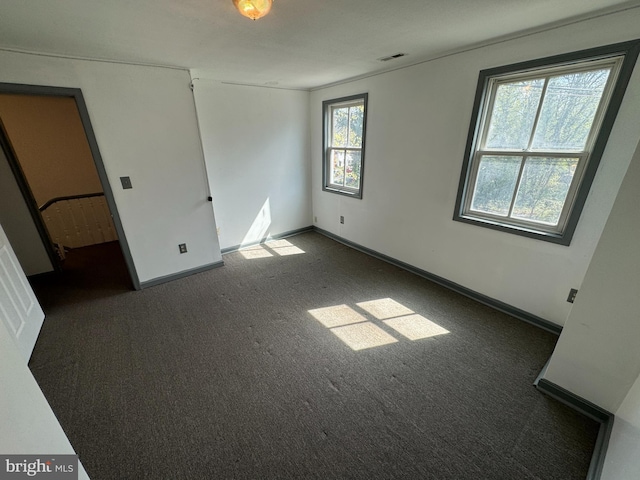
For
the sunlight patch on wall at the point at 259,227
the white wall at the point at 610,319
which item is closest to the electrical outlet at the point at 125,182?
the sunlight patch on wall at the point at 259,227

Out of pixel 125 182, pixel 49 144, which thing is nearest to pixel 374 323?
pixel 125 182

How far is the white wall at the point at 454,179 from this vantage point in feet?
5.69

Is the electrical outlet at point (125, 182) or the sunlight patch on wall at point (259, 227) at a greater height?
the electrical outlet at point (125, 182)

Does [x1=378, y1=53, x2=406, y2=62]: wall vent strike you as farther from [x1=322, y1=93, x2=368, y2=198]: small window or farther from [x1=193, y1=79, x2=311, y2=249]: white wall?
[x1=193, y1=79, x2=311, y2=249]: white wall

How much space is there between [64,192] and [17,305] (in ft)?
9.37

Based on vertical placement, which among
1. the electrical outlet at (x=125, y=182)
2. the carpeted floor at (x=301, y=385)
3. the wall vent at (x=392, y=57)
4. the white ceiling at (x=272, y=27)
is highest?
the wall vent at (x=392, y=57)

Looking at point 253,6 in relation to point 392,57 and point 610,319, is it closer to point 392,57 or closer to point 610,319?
point 392,57

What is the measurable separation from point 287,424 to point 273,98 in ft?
12.5

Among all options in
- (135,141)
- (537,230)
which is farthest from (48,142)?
(537,230)

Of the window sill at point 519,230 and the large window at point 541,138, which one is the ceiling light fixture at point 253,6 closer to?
the large window at point 541,138

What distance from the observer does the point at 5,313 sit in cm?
190

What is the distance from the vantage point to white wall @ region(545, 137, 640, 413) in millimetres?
1267

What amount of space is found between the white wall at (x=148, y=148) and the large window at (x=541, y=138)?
2.90m

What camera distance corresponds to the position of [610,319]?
139 centimetres
